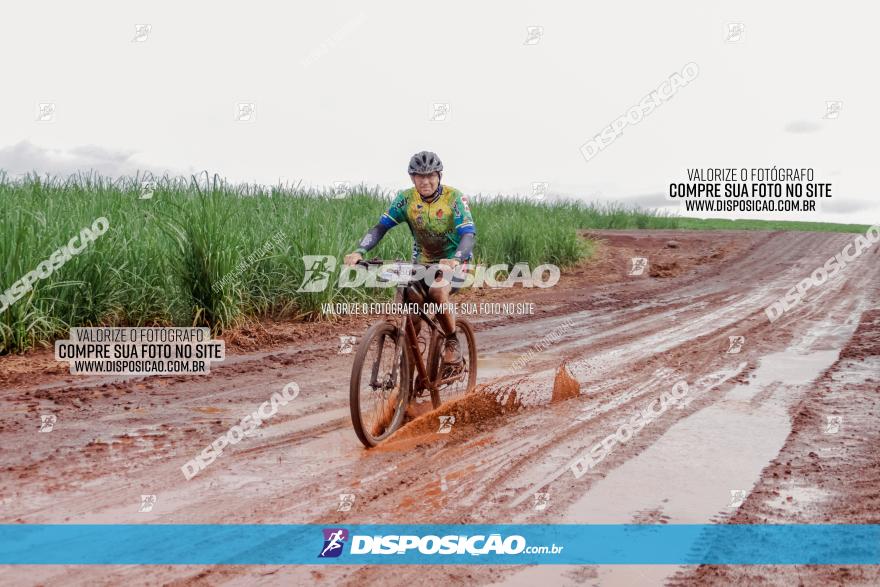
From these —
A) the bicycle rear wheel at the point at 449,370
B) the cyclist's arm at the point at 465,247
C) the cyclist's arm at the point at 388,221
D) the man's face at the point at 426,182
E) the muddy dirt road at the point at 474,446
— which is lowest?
the muddy dirt road at the point at 474,446

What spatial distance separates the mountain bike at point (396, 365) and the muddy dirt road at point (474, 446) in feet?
0.77

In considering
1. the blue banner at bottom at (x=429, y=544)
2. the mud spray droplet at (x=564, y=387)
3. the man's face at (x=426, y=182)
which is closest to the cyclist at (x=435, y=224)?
the man's face at (x=426, y=182)

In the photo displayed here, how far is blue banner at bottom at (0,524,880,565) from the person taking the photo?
3.95m

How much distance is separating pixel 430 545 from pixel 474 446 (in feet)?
6.34

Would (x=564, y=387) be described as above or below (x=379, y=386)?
below

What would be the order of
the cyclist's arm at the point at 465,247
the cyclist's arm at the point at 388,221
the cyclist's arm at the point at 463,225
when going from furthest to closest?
the cyclist's arm at the point at 388,221
the cyclist's arm at the point at 463,225
the cyclist's arm at the point at 465,247

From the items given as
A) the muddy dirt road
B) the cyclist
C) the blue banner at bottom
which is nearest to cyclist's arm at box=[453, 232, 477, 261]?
the cyclist

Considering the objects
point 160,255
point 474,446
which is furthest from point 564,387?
point 160,255

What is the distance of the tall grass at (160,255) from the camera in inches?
354

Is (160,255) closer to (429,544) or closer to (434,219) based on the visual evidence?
(434,219)

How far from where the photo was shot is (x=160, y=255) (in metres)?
9.80

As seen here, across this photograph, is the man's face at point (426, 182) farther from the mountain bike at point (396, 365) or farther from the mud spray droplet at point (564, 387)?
the mud spray droplet at point (564, 387)

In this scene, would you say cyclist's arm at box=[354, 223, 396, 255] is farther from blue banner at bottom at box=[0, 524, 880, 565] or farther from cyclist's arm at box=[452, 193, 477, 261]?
blue banner at bottom at box=[0, 524, 880, 565]

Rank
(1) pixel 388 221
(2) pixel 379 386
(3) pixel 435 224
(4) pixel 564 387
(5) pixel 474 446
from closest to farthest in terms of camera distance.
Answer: (5) pixel 474 446 < (2) pixel 379 386 < (3) pixel 435 224 < (1) pixel 388 221 < (4) pixel 564 387
